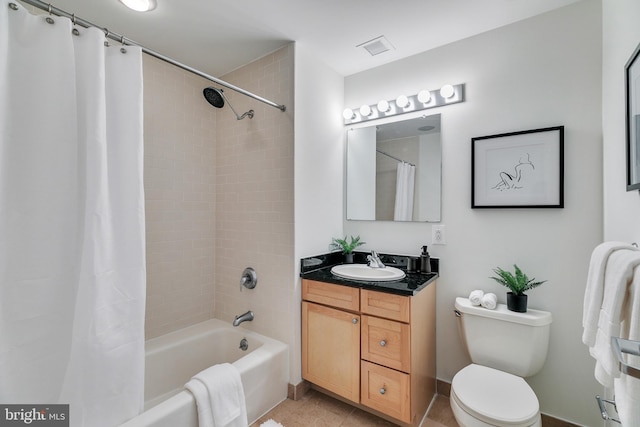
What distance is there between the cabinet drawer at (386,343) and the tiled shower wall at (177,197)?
147 cm

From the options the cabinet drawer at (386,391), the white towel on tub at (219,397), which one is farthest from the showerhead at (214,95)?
the cabinet drawer at (386,391)

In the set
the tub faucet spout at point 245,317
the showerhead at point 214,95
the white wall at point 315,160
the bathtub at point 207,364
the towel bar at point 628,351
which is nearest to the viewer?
the towel bar at point 628,351

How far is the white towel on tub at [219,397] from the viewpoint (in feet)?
4.56

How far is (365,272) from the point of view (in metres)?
2.13

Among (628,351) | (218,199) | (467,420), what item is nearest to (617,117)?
(628,351)

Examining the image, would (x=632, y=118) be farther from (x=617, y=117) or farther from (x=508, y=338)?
(x=508, y=338)

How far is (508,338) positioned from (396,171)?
1.32 m

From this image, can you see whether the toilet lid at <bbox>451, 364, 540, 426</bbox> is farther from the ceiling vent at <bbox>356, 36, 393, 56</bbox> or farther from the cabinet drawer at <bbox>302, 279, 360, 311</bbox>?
the ceiling vent at <bbox>356, 36, 393, 56</bbox>

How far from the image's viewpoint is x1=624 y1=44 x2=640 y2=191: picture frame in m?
1.04

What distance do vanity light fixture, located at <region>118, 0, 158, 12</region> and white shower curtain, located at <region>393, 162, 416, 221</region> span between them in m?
1.89

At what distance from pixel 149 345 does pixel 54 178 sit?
1449 millimetres

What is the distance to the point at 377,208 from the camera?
2.37 m

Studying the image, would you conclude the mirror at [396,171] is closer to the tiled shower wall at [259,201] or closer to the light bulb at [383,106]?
the light bulb at [383,106]

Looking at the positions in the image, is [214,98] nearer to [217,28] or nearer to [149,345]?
[217,28]
